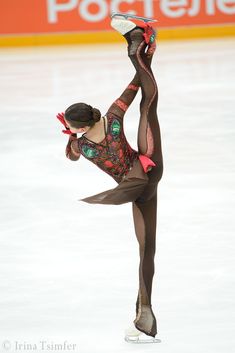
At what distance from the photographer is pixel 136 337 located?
4.20 meters

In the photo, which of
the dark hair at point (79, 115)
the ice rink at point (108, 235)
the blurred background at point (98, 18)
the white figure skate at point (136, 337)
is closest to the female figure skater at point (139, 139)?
the dark hair at point (79, 115)

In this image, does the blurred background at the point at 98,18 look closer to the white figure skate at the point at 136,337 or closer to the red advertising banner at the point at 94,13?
the red advertising banner at the point at 94,13

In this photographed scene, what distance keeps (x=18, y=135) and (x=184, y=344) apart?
493cm

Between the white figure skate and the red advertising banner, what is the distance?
11.3 metres

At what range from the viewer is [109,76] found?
1182 cm

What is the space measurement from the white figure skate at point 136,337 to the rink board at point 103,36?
37.7ft

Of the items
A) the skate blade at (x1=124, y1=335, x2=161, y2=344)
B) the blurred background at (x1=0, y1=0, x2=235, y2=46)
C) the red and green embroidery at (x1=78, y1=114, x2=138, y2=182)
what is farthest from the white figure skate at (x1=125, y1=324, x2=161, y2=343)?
the blurred background at (x1=0, y1=0, x2=235, y2=46)

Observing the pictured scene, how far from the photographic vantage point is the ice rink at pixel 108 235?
4363mm

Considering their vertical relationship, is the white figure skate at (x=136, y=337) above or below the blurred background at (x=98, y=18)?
above

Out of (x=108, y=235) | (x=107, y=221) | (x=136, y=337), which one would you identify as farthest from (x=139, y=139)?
(x=107, y=221)

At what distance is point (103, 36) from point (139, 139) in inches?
456

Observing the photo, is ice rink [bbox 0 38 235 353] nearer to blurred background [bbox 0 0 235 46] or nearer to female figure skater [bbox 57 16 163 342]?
female figure skater [bbox 57 16 163 342]

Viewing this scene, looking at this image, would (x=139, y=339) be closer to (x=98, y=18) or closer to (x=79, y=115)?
(x=79, y=115)

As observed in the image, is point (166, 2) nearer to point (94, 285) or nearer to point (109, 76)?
point (109, 76)
